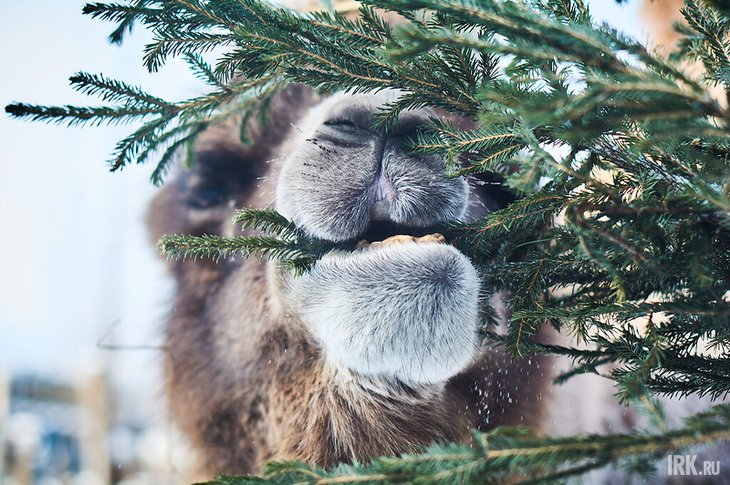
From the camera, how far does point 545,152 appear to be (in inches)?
32.9

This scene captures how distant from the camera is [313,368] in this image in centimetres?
157

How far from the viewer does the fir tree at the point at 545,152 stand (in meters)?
0.66

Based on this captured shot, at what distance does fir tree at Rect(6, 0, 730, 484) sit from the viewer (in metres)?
0.66

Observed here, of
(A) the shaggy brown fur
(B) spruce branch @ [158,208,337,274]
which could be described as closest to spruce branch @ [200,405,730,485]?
(B) spruce branch @ [158,208,337,274]

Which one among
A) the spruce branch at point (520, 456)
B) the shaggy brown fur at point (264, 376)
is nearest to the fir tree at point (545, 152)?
the spruce branch at point (520, 456)

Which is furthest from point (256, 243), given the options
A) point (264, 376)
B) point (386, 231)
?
A: point (264, 376)

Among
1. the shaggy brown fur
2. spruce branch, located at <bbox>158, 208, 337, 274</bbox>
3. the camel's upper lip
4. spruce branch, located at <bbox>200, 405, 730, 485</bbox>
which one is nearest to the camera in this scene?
spruce branch, located at <bbox>200, 405, 730, 485</bbox>

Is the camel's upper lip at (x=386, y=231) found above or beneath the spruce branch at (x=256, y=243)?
above

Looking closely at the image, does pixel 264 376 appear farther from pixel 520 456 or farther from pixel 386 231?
pixel 520 456

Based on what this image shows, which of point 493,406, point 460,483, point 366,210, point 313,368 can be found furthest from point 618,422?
point 460,483

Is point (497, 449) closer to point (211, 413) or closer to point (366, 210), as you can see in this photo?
point (366, 210)

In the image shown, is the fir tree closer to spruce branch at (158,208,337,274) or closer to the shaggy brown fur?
spruce branch at (158,208,337,274)

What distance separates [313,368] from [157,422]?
3.19ft

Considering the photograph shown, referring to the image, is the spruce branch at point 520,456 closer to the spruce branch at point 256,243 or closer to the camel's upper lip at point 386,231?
the spruce branch at point 256,243
